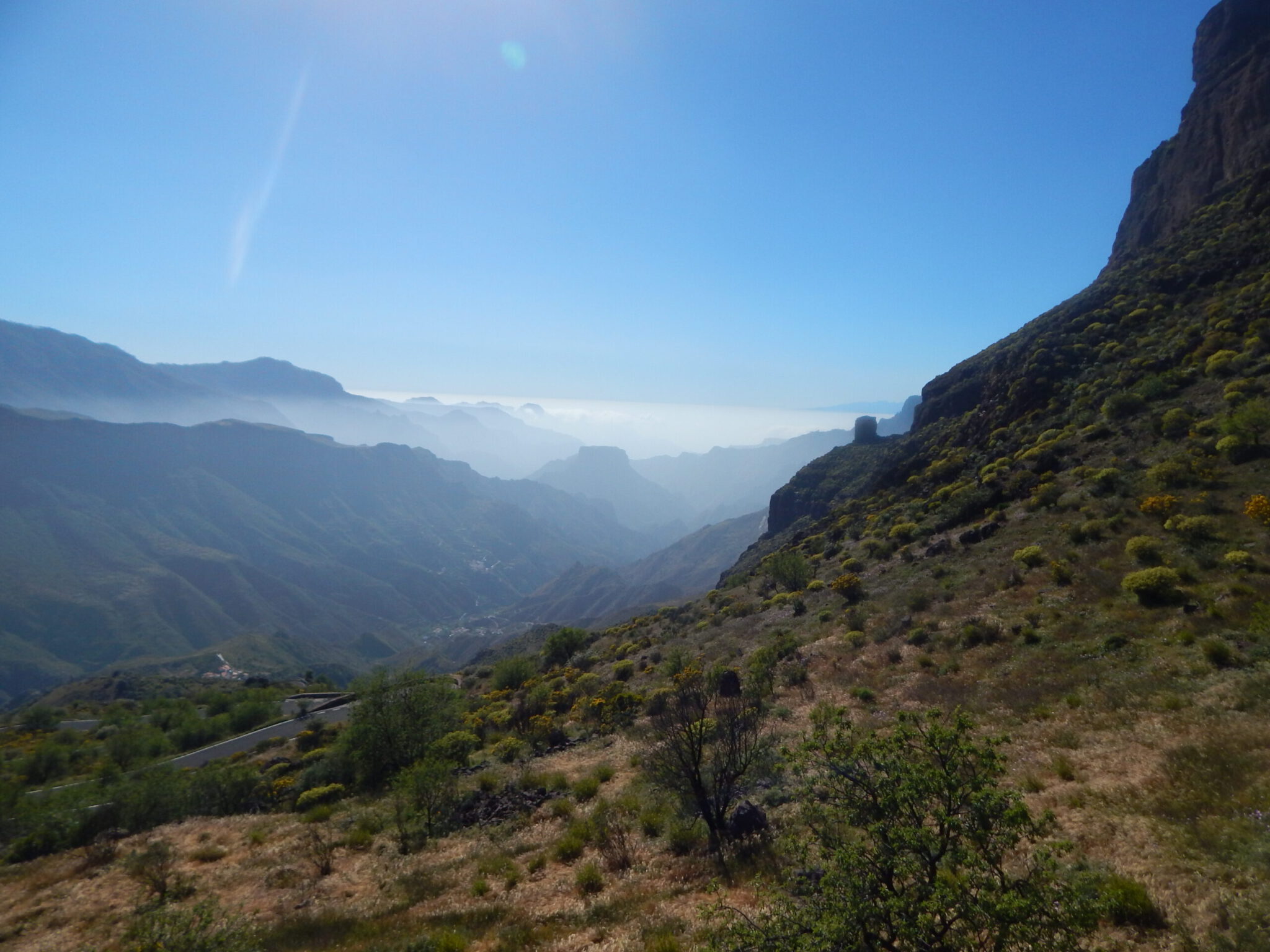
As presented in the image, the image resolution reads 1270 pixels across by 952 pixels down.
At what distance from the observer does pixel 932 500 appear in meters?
39.6

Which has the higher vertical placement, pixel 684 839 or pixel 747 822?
pixel 747 822

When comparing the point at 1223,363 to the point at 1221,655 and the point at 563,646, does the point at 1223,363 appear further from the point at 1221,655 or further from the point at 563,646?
the point at 563,646

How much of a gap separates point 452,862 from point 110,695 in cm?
9498

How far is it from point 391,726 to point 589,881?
1580 centimetres

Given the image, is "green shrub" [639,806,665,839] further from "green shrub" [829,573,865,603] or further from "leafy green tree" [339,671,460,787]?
"green shrub" [829,573,865,603]

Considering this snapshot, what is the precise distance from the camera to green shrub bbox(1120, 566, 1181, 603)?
643 inches

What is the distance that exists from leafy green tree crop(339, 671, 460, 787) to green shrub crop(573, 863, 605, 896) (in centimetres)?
1277

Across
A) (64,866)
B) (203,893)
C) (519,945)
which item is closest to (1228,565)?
(519,945)

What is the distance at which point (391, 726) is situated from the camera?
900 inches

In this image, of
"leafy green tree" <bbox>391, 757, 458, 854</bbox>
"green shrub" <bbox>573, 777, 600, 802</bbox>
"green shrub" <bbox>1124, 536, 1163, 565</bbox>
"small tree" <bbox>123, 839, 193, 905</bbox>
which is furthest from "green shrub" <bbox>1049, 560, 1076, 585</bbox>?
"small tree" <bbox>123, 839, 193, 905</bbox>

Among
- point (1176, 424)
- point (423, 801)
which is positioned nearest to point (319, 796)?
point (423, 801)

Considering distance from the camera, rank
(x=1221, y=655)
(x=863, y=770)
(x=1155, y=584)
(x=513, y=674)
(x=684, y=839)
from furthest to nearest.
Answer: (x=513, y=674)
(x=1155, y=584)
(x=1221, y=655)
(x=684, y=839)
(x=863, y=770)

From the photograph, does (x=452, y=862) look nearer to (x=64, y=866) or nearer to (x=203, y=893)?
(x=203, y=893)

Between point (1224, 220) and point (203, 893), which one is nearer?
point (203, 893)
